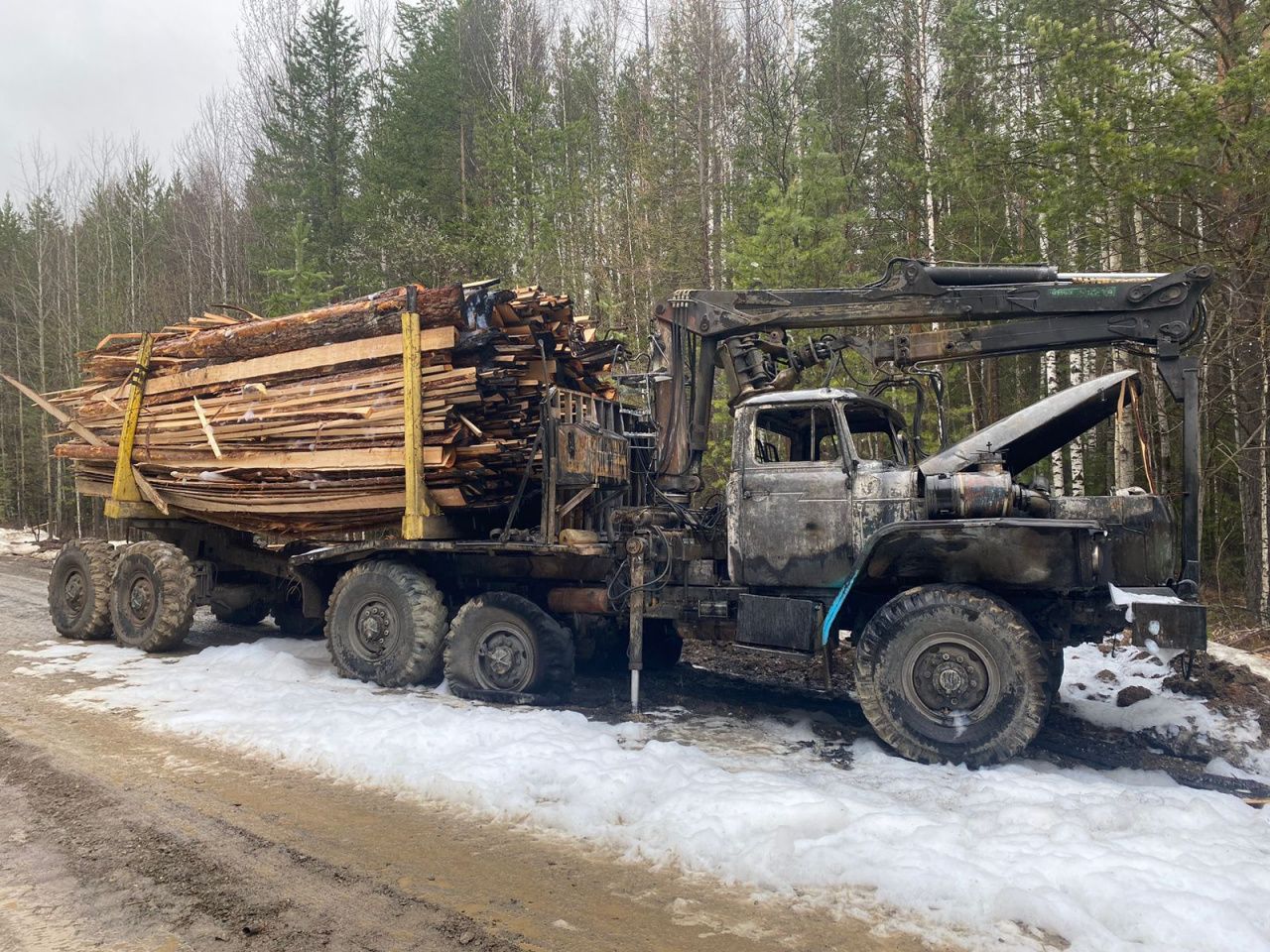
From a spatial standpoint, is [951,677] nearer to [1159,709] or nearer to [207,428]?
[1159,709]

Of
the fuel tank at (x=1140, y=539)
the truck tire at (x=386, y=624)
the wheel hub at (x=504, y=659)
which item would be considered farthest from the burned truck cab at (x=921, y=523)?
the truck tire at (x=386, y=624)

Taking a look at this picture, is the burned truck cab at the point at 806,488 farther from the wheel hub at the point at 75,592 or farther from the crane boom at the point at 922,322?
the wheel hub at the point at 75,592

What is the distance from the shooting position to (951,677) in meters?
5.91

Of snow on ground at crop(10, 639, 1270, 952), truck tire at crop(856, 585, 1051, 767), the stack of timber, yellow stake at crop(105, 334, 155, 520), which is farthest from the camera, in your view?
yellow stake at crop(105, 334, 155, 520)

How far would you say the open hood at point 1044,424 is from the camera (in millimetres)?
6523

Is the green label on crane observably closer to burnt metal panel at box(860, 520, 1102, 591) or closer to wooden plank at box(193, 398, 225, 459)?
burnt metal panel at box(860, 520, 1102, 591)

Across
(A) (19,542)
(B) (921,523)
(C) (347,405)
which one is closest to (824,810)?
(B) (921,523)

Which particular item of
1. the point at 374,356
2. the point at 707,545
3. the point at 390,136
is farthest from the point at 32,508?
the point at 707,545

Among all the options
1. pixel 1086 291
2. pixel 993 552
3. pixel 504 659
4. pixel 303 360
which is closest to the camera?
pixel 993 552

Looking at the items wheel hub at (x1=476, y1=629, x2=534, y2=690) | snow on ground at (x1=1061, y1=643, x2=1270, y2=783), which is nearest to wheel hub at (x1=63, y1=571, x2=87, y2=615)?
wheel hub at (x1=476, y1=629, x2=534, y2=690)

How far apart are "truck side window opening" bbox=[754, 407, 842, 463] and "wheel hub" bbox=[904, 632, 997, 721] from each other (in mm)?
1722

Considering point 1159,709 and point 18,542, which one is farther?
point 18,542

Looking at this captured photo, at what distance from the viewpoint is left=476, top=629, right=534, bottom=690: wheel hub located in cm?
782

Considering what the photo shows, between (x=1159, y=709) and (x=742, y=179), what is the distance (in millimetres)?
14871
